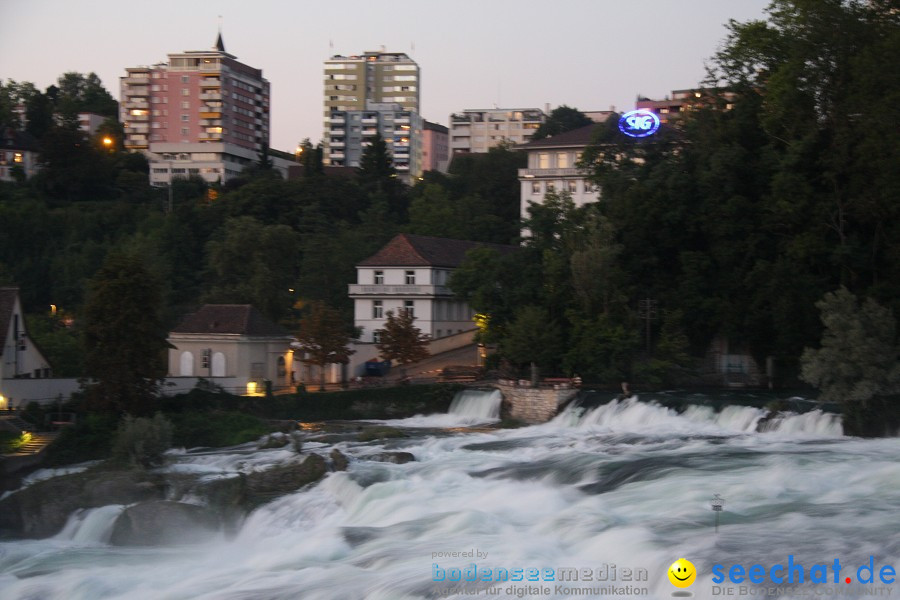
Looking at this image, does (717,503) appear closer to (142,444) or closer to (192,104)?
(142,444)

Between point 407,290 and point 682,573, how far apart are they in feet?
137

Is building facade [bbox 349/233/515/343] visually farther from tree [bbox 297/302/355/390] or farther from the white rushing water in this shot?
the white rushing water

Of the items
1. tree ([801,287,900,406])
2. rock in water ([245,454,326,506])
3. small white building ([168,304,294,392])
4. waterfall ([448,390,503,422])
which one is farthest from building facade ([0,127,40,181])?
tree ([801,287,900,406])

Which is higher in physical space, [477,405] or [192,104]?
[192,104]

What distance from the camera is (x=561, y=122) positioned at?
356 ft

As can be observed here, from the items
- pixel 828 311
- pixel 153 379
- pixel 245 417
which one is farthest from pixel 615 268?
pixel 153 379

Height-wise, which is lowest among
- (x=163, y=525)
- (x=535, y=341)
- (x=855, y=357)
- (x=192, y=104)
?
(x=163, y=525)

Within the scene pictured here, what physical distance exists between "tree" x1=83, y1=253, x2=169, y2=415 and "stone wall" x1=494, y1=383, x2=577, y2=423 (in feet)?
49.6

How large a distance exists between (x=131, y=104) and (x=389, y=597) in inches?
4788

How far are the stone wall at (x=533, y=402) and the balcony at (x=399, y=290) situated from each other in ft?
49.5

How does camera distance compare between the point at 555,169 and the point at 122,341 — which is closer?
the point at 122,341

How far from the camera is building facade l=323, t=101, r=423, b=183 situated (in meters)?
152

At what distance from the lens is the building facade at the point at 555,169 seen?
258ft

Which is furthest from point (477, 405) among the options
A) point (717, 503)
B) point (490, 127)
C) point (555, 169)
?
point (490, 127)
